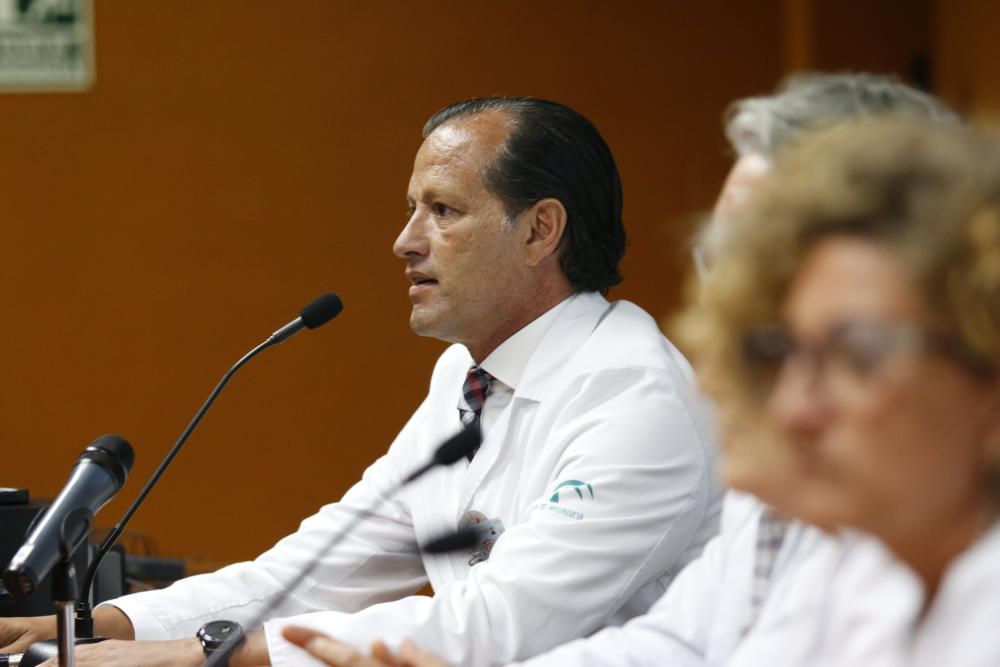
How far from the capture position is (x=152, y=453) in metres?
3.95

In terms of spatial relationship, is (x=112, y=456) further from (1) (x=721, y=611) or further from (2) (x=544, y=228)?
(2) (x=544, y=228)

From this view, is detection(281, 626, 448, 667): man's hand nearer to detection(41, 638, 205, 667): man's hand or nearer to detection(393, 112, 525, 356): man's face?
detection(41, 638, 205, 667): man's hand

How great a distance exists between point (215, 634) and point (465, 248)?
2.45 ft

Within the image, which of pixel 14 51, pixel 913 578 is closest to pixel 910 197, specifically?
pixel 913 578

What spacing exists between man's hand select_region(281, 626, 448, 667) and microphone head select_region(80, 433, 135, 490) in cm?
25

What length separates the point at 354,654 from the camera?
135 centimetres

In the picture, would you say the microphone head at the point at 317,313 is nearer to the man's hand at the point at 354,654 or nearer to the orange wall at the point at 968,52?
the man's hand at the point at 354,654

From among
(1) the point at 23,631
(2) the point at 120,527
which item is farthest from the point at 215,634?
(1) the point at 23,631

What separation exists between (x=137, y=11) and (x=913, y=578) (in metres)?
3.53

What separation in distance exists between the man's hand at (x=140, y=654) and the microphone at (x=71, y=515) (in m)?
0.39

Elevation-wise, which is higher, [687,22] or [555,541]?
[687,22]


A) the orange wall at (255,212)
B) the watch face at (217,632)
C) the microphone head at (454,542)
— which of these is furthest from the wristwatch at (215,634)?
A: the orange wall at (255,212)

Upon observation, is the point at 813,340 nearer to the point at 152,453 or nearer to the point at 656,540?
the point at 656,540

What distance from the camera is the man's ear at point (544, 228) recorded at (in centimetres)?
218
